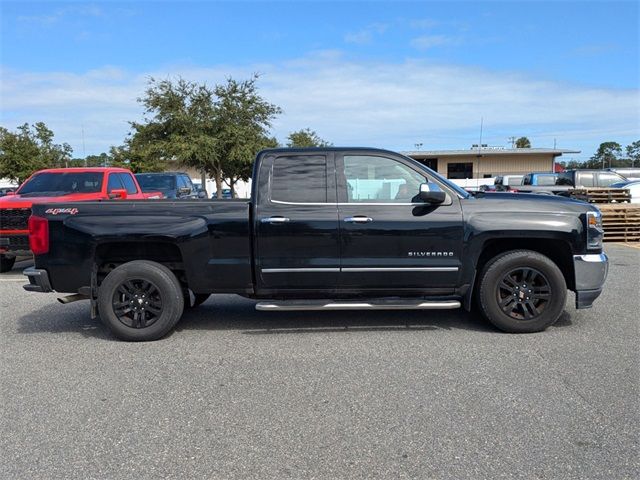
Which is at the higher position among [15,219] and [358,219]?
[358,219]

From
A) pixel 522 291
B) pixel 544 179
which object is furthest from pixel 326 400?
pixel 544 179

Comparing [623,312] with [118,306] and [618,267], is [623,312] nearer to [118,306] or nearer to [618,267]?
[618,267]

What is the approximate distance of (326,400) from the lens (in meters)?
3.92

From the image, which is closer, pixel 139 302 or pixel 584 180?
pixel 139 302

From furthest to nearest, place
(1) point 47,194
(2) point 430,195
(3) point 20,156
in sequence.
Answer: (3) point 20,156, (1) point 47,194, (2) point 430,195

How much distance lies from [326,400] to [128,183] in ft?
30.3

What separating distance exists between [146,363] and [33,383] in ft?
2.98

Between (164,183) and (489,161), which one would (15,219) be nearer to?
(164,183)

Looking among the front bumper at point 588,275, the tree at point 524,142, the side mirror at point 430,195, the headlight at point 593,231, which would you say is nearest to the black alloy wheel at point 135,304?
the side mirror at point 430,195

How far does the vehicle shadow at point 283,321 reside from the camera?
573cm

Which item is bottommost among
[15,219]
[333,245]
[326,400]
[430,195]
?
[326,400]

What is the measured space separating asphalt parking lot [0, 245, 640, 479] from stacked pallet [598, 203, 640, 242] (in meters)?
8.56

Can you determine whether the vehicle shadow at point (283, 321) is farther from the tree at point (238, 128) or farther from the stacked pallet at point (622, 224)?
the tree at point (238, 128)

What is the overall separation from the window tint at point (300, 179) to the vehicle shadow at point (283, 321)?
1457 millimetres
